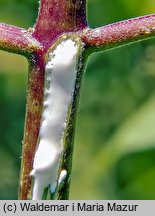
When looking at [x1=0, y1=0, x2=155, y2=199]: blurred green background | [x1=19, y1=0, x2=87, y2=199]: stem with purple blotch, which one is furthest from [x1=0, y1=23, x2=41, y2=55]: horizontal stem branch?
[x1=0, y1=0, x2=155, y2=199]: blurred green background

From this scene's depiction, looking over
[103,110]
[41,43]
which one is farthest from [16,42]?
[103,110]

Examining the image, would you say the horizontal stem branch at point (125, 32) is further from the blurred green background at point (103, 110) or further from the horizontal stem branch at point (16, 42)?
the blurred green background at point (103, 110)

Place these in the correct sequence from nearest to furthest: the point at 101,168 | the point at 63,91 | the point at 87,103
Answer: the point at 63,91
the point at 101,168
the point at 87,103

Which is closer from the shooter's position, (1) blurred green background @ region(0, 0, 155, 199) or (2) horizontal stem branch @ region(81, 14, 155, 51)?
(2) horizontal stem branch @ region(81, 14, 155, 51)

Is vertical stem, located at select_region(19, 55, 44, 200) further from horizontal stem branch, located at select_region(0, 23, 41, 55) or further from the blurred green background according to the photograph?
the blurred green background

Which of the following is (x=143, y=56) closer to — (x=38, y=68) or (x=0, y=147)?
(x=0, y=147)

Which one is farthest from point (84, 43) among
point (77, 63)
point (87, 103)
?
point (87, 103)

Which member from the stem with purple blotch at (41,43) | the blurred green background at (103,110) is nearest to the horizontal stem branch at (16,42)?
the stem with purple blotch at (41,43)
